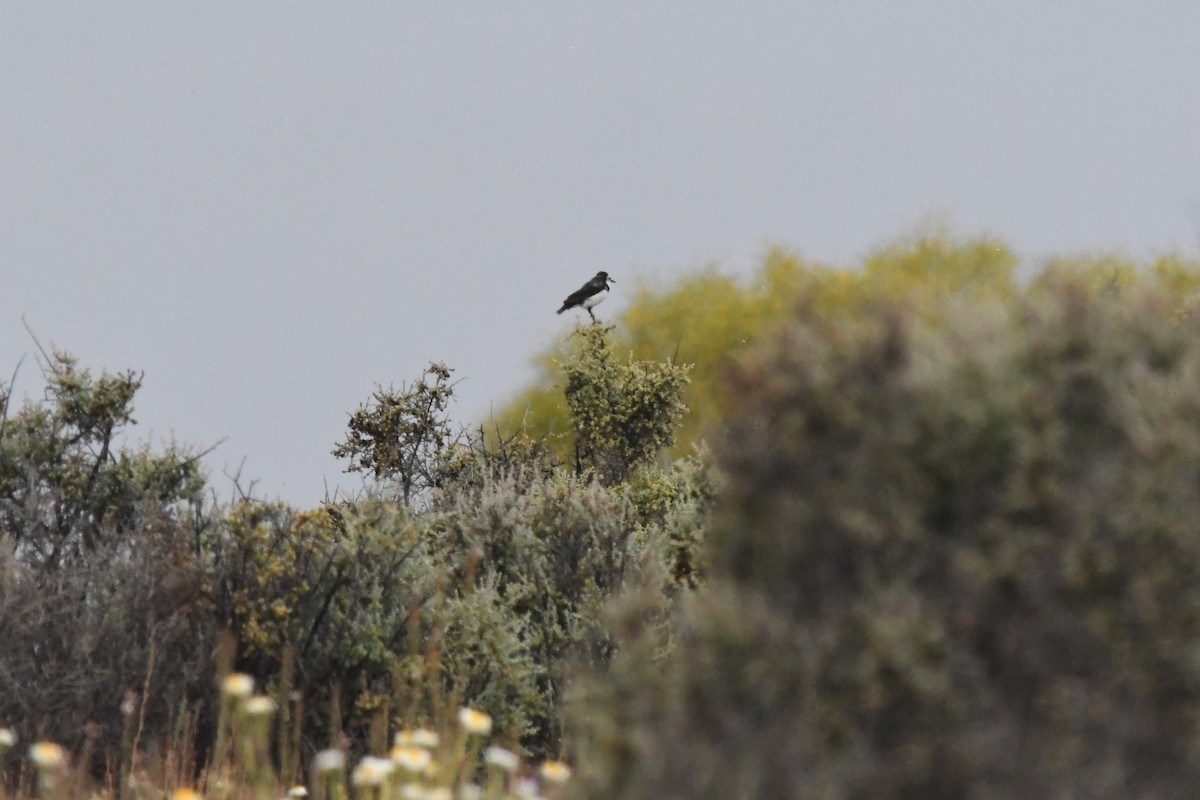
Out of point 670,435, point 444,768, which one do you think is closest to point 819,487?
point 444,768

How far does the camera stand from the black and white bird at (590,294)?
1038 inches

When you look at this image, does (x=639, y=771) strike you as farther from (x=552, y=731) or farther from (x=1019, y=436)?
(x=552, y=731)

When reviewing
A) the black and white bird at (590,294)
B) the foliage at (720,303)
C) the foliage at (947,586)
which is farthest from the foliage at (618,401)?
the foliage at (947,586)

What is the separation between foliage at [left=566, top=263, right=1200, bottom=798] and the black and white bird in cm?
2187

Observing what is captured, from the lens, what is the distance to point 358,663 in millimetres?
10492

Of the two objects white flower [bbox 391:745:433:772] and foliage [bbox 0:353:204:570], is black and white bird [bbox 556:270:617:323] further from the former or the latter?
white flower [bbox 391:745:433:772]

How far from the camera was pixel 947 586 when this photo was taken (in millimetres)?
4246

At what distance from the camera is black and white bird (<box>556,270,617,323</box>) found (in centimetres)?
2636

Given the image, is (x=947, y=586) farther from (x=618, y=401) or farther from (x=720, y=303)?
(x=720, y=303)

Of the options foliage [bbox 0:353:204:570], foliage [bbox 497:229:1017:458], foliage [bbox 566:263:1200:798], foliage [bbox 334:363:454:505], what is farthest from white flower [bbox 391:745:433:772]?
foliage [bbox 497:229:1017:458]

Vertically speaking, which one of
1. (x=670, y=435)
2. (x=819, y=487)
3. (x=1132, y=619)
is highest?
(x=670, y=435)

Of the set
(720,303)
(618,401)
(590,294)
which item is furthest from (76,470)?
(720,303)

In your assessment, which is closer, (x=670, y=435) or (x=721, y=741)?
(x=721, y=741)

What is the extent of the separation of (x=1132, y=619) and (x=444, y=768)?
3283mm
